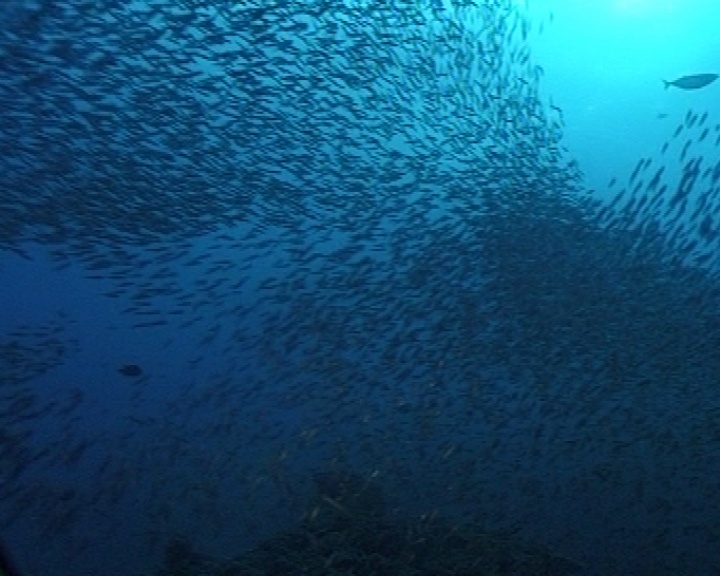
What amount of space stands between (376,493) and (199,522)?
2894 mm

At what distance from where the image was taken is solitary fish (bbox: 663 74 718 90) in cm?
965

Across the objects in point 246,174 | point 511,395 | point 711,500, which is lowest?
point 711,500

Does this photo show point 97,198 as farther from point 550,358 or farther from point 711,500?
point 711,500

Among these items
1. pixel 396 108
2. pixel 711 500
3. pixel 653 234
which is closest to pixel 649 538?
pixel 711 500

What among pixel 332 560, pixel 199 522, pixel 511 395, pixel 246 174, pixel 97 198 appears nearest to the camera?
pixel 332 560

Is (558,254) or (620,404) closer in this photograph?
(558,254)

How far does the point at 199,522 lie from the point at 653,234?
8.29 m

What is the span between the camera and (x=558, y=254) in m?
9.60

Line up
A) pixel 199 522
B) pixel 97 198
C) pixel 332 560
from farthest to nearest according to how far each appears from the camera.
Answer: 1. pixel 199 522
2. pixel 97 198
3. pixel 332 560

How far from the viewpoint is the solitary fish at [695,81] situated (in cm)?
965

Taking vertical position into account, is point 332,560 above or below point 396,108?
below

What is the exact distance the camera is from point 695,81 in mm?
9680

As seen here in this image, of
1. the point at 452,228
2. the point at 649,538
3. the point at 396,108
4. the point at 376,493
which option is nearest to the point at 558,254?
the point at 452,228

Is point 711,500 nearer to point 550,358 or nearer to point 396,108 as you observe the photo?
point 550,358
